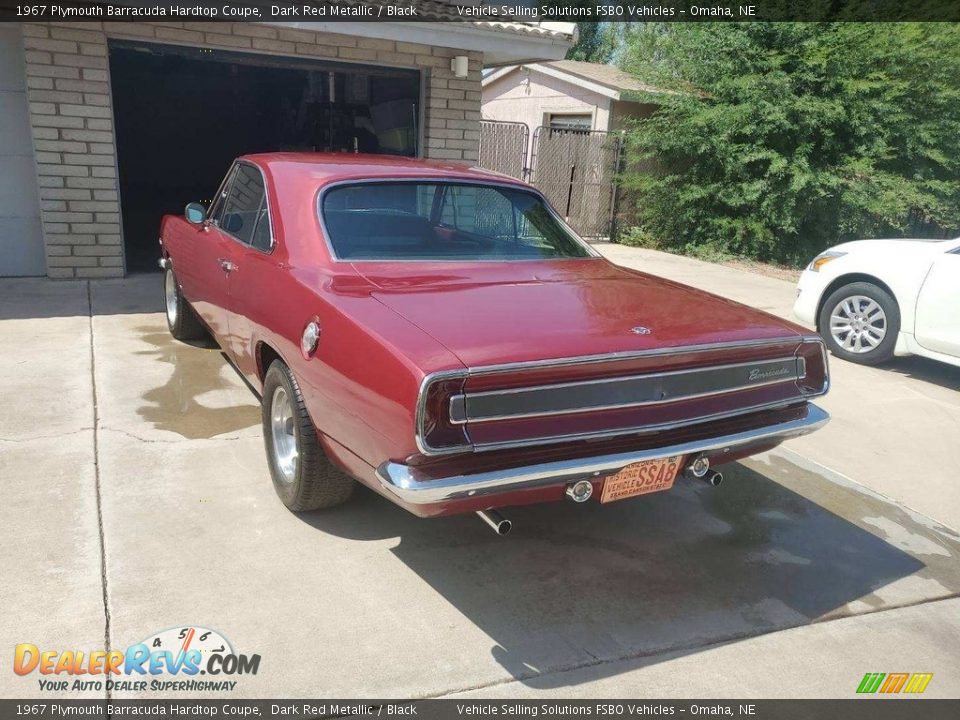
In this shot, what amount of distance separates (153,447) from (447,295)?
2155 mm

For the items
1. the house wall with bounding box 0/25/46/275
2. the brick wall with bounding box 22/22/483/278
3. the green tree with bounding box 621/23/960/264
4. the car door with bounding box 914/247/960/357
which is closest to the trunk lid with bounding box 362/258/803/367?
the car door with bounding box 914/247/960/357

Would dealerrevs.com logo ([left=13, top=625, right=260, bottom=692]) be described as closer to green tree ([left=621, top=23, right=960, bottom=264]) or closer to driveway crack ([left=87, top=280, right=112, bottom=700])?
driveway crack ([left=87, top=280, right=112, bottom=700])

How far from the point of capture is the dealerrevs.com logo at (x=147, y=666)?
2.54 metres

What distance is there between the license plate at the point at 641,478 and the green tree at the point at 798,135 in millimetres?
11258

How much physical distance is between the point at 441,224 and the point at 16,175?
6590 mm

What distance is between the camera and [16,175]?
834 cm

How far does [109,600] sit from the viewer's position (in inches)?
116

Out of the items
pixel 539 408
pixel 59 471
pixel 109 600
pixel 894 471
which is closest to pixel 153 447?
pixel 59 471

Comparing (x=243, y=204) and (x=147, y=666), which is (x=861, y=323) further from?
(x=147, y=666)

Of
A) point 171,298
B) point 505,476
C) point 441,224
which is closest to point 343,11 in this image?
point 171,298

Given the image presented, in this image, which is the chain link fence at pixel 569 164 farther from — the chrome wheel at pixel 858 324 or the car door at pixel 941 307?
the car door at pixel 941 307

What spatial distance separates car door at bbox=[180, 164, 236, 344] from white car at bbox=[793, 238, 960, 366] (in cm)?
531
